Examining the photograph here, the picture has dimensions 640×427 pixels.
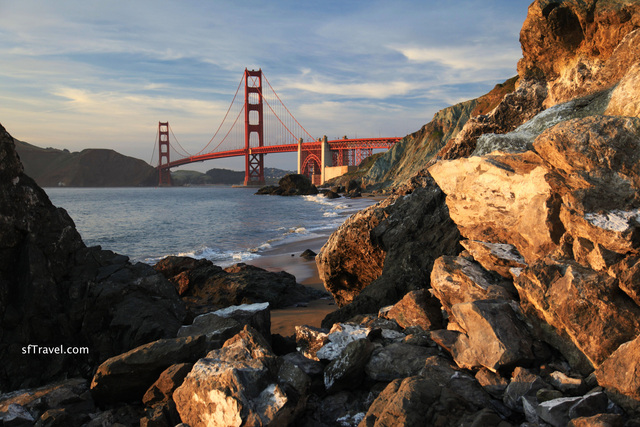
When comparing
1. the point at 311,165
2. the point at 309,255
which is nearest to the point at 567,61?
the point at 309,255

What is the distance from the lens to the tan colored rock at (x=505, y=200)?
323cm

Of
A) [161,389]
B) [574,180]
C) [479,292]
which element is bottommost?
[161,389]

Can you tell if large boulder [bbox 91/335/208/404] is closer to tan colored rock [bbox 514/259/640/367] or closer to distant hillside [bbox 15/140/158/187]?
tan colored rock [bbox 514/259/640/367]

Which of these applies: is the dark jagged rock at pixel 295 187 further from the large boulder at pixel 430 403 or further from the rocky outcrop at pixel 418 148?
the large boulder at pixel 430 403

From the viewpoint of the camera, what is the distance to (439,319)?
3.77 meters

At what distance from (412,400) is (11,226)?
3.73 m

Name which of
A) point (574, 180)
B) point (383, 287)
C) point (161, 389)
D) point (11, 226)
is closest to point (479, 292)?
point (574, 180)

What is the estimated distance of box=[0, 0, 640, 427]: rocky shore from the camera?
8.22 feet

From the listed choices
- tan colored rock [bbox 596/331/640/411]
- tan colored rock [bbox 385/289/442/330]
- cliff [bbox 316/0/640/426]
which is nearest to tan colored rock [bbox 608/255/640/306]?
cliff [bbox 316/0/640/426]

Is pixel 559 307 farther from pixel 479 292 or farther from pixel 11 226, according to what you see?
pixel 11 226

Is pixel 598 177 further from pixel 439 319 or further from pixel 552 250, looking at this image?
pixel 439 319

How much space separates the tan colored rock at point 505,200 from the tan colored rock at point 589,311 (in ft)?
1.64

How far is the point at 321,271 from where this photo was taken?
667 cm

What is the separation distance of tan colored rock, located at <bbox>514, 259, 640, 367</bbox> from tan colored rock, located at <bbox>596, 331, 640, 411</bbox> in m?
0.15
